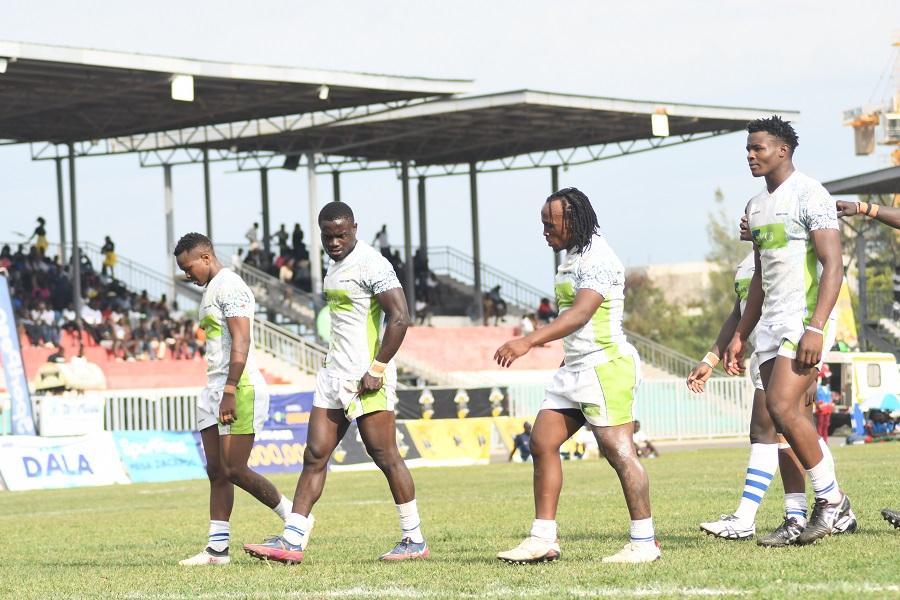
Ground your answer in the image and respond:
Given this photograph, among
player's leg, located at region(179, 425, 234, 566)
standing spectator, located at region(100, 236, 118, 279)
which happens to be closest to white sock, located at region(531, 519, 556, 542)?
player's leg, located at region(179, 425, 234, 566)

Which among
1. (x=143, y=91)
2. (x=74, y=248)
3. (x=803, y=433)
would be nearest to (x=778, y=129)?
(x=803, y=433)

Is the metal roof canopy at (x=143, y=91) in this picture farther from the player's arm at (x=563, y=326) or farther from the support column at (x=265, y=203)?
the player's arm at (x=563, y=326)

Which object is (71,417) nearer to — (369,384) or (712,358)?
(369,384)

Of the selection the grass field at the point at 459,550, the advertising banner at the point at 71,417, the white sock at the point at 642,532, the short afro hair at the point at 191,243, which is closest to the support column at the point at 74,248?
the advertising banner at the point at 71,417

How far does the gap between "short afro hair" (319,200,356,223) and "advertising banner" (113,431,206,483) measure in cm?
1750

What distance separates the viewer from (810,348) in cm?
863

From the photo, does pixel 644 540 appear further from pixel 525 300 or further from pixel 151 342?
pixel 525 300

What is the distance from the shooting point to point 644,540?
8.35 metres

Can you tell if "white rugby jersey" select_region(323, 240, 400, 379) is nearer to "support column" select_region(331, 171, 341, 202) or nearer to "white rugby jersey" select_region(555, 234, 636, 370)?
"white rugby jersey" select_region(555, 234, 636, 370)

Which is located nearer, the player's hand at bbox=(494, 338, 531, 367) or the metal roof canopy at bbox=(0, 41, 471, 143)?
the player's hand at bbox=(494, 338, 531, 367)

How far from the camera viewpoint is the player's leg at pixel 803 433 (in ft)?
28.8

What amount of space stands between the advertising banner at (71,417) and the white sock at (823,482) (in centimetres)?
1852

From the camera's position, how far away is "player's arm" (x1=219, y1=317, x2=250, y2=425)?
31.6ft

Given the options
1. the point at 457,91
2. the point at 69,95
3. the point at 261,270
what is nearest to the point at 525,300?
the point at 261,270
